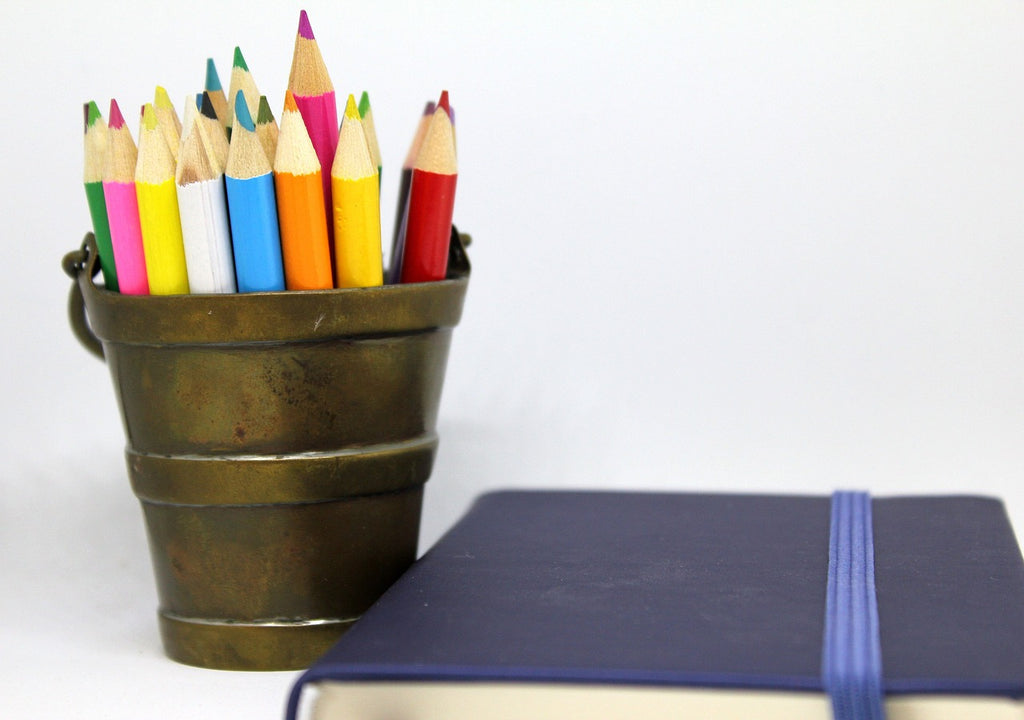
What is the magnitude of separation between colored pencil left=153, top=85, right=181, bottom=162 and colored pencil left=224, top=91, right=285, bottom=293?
0.05 meters

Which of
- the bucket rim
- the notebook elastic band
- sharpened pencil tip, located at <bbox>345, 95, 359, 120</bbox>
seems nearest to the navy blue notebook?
the notebook elastic band

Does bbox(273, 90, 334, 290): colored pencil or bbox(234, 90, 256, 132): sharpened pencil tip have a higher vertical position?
bbox(234, 90, 256, 132): sharpened pencil tip

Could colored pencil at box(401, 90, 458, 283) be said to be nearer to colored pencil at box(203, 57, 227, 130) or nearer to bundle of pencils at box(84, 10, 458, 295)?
bundle of pencils at box(84, 10, 458, 295)

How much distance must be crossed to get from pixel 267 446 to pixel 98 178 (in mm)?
174

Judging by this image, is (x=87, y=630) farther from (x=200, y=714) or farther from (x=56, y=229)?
(x=56, y=229)

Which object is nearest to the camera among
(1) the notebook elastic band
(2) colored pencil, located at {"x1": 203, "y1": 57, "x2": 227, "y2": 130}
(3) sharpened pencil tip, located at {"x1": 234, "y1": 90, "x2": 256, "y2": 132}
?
(1) the notebook elastic band

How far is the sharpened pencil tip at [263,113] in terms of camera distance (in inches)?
25.4

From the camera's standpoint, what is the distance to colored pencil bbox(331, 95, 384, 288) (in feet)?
2.08

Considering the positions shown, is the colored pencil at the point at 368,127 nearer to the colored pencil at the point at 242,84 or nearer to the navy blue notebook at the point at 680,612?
the colored pencil at the point at 242,84

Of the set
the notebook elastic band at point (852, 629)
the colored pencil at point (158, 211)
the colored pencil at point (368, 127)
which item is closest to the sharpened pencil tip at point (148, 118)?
the colored pencil at point (158, 211)

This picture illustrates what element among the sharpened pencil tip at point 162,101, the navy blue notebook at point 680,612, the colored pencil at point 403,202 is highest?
the sharpened pencil tip at point 162,101

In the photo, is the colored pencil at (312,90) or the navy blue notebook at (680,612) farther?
the colored pencil at (312,90)

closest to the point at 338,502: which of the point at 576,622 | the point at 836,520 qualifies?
the point at 576,622

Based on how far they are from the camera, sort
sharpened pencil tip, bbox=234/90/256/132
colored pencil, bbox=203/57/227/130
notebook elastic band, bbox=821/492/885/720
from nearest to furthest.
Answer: notebook elastic band, bbox=821/492/885/720
sharpened pencil tip, bbox=234/90/256/132
colored pencil, bbox=203/57/227/130
